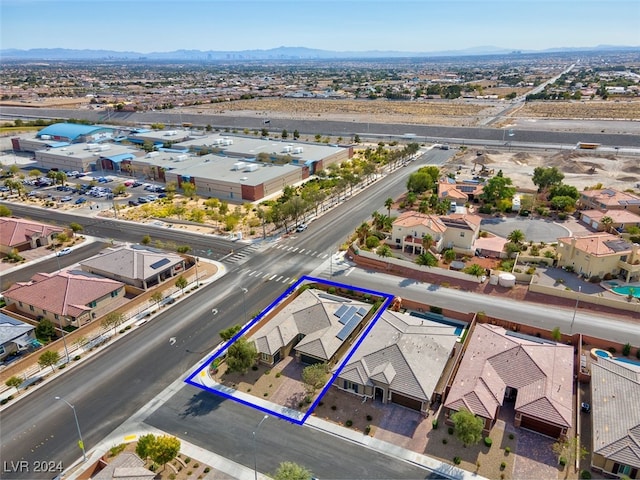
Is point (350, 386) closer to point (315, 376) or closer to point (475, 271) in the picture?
point (315, 376)

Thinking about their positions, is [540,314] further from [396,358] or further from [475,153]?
[475,153]

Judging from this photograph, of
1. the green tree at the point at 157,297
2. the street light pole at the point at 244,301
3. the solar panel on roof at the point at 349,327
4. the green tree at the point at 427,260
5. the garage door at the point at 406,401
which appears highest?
the green tree at the point at 427,260

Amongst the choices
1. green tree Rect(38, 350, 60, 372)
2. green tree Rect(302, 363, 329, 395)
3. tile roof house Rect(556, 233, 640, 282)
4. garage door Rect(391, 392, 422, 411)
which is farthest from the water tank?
green tree Rect(38, 350, 60, 372)

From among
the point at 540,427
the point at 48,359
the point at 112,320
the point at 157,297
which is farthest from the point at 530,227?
the point at 48,359

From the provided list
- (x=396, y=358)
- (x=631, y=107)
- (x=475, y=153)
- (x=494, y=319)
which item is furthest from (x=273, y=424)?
(x=631, y=107)

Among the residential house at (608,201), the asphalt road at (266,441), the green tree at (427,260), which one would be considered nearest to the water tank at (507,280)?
the green tree at (427,260)

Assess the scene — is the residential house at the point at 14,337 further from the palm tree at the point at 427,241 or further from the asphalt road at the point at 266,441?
the palm tree at the point at 427,241

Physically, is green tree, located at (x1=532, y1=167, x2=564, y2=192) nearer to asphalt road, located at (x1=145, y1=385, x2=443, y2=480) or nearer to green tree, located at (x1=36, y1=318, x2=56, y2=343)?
asphalt road, located at (x1=145, y1=385, x2=443, y2=480)
